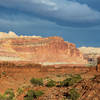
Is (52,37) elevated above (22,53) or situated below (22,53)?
above

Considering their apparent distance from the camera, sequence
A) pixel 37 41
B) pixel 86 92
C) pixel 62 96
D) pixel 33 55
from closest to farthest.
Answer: pixel 86 92 < pixel 62 96 < pixel 33 55 < pixel 37 41

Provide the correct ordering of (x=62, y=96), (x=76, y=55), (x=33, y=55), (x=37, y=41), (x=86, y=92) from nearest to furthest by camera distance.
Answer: (x=86, y=92), (x=62, y=96), (x=33, y=55), (x=37, y=41), (x=76, y=55)

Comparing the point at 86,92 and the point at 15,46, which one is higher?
the point at 15,46

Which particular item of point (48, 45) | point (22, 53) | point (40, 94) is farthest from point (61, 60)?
point (40, 94)

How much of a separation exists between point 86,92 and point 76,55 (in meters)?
128

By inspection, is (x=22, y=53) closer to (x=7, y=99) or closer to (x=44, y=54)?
(x=44, y=54)

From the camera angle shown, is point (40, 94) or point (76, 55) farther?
point (76, 55)

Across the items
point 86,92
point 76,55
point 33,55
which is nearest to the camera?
point 86,92

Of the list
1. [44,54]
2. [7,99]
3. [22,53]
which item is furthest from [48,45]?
[7,99]

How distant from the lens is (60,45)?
13188cm

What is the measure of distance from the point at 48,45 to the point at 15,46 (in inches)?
784

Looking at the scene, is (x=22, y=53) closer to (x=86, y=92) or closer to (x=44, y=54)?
(x=44, y=54)

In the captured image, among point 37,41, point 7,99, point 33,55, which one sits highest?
point 37,41

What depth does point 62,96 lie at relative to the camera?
14938 mm
